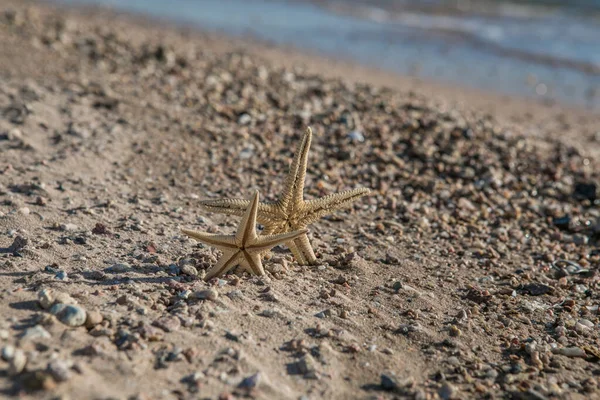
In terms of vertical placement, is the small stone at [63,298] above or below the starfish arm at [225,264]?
below

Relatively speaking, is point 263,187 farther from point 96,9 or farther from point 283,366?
point 96,9

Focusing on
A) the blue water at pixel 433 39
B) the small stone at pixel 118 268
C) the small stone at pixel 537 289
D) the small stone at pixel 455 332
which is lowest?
the small stone at pixel 118 268

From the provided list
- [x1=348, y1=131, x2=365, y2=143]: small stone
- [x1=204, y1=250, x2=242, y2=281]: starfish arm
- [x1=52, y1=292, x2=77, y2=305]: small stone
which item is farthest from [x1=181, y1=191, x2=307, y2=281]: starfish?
[x1=348, y1=131, x2=365, y2=143]: small stone

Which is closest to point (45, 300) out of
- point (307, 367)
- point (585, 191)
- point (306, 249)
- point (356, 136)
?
point (307, 367)

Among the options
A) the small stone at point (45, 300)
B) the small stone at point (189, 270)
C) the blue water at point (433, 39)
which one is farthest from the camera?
the blue water at point (433, 39)

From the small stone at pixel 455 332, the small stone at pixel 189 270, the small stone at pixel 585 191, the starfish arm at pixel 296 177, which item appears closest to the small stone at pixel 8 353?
the small stone at pixel 189 270

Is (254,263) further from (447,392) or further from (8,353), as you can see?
(8,353)

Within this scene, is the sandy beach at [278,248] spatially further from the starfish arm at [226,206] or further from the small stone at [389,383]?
the starfish arm at [226,206]
